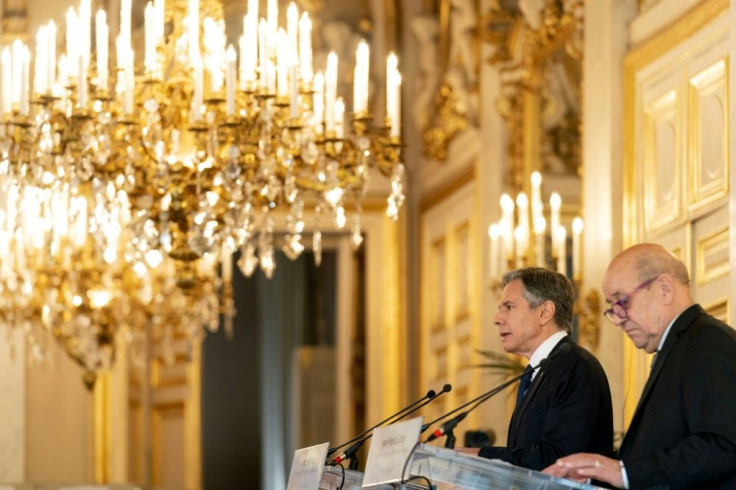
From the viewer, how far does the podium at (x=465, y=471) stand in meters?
3.97

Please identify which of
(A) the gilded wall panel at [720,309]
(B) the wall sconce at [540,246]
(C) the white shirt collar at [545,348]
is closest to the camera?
(C) the white shirt collar at [545,348]

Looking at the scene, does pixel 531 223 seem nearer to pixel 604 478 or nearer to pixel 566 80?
pixel 566 80

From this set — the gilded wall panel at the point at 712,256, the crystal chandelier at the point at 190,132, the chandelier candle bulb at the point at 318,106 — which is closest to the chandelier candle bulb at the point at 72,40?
the crystal chandelier at the point at 190,132

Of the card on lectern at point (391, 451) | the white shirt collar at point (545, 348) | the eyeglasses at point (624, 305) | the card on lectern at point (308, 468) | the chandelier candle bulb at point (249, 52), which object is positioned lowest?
the card on lectern at point (308, 468)

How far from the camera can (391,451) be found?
4086 mm

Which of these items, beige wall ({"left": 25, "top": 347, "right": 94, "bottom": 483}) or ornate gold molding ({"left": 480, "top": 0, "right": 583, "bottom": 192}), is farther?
beige wall ({"left": 25, "top": 347, "right": 94, "bottom": 483})

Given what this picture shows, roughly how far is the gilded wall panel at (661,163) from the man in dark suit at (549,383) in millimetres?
2084

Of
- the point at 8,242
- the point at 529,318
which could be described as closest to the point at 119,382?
the point at 8,242

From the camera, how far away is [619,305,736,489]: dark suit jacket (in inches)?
156

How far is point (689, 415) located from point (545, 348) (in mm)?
759

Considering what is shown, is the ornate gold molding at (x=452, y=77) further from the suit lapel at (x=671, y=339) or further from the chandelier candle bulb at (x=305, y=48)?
the suit lapel at (x=671, y=339)

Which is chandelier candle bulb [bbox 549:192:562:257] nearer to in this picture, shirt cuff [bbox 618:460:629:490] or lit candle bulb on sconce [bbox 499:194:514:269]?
lit candle bulb on sconce [bbox 499:194:514:269]

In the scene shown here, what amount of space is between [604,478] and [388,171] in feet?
11.7

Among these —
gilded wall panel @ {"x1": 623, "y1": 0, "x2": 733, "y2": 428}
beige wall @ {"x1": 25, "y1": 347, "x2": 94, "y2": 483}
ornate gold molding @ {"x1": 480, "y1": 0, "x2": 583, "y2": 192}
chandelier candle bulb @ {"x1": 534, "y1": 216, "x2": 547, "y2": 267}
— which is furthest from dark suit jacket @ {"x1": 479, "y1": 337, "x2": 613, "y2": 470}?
beige wall @ {"x1": 25, "y1": 347, "x2": 94, "y2": 483}
